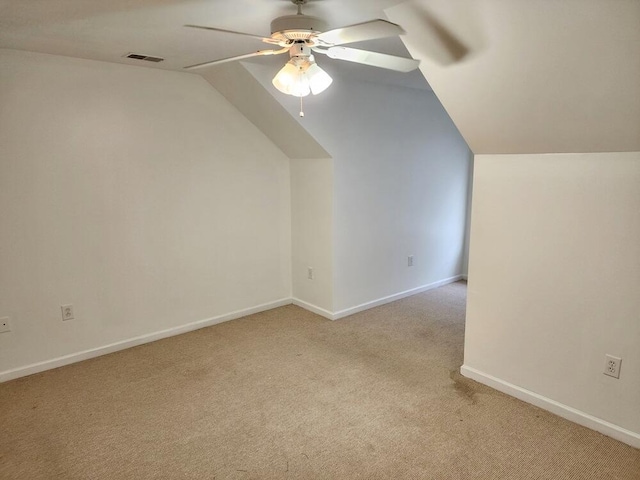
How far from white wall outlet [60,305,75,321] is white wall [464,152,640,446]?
2.80m

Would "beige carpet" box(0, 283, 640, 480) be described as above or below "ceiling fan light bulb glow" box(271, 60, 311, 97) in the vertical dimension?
below

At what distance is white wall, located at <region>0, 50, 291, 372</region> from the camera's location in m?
2.83

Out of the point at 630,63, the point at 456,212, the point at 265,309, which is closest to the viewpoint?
the point at 630,63

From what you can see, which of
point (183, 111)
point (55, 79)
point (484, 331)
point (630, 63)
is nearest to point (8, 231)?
point (55, 79)

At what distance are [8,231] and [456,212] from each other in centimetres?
429

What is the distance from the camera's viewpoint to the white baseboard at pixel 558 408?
7.27 feet

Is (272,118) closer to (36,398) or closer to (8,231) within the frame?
(8,231)

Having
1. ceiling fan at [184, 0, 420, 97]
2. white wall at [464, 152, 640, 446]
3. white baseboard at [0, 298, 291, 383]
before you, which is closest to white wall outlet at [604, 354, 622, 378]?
white wall at [464, 152, 640, 446]

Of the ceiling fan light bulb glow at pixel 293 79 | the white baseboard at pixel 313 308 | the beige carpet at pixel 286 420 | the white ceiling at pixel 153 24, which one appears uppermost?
the white ceiling at pixel 153 24

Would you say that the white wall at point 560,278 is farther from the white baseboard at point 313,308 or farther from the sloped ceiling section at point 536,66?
the white baseboard at point 313,308

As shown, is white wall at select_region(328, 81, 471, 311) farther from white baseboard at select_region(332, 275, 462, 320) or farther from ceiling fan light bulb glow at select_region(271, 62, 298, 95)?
ceiling fan light bulb glow at select_region(271, 62, 298, 95)

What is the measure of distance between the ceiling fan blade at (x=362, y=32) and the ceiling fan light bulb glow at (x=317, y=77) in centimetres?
16

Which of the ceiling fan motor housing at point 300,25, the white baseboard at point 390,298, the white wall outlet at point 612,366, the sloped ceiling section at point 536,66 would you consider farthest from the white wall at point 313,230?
the white wall outlet at point 612,366

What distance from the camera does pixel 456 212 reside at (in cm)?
505
